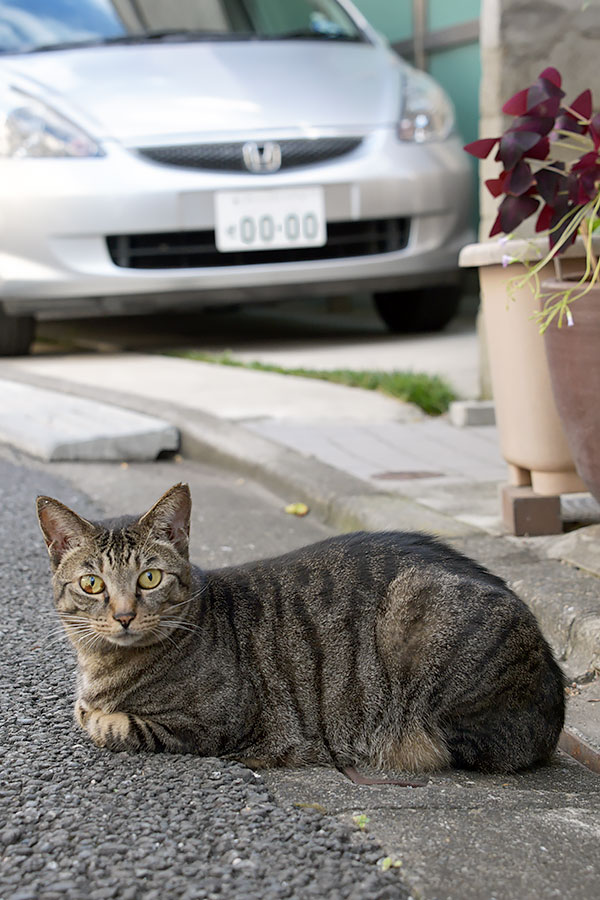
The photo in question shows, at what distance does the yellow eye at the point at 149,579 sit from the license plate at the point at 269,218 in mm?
4357

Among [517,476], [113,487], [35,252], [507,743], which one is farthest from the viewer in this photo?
[35,252]

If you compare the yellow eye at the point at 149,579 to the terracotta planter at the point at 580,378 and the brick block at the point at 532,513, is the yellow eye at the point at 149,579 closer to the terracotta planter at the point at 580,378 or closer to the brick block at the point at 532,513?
the terracotta planter at the point at 580,378

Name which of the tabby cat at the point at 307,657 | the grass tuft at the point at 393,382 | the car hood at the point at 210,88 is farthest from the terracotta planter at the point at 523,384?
the car hood at the point at 210,88

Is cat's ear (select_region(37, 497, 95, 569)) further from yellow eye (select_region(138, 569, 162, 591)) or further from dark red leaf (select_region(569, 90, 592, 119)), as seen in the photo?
dark red leaf (select_region(569, 90, 592, 119))

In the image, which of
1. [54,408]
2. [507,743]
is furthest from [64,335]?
[507,743]

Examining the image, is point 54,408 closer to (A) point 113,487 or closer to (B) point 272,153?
(A) point 113,487

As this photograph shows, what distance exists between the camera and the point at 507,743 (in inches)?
98.3

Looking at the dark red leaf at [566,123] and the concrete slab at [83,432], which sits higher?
the dark red leaf at [566,123]

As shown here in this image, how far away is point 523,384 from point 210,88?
3.94 m

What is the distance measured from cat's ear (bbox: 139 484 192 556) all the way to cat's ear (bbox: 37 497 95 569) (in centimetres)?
13

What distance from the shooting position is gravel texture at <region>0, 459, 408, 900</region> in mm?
1877

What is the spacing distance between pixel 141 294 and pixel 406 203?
5.21ft

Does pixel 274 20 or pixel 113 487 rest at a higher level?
pixel 274 20

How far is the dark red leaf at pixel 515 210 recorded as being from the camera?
3180 millimetres
